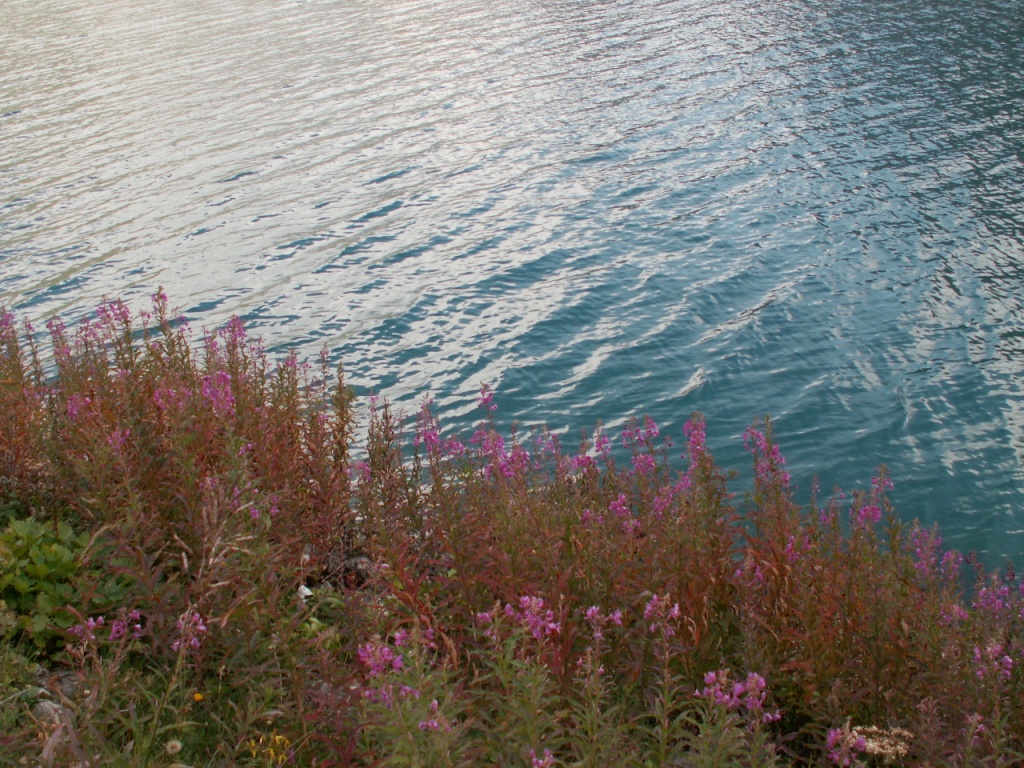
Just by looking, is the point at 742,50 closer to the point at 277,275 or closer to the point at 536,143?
the point at 536,143

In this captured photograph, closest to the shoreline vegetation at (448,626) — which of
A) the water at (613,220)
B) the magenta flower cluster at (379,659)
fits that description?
the magenta flower cluster at (379,659)

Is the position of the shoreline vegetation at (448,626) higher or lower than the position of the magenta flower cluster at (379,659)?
lower

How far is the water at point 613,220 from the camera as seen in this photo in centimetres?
1173

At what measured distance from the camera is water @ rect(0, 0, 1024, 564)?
11.7 metres

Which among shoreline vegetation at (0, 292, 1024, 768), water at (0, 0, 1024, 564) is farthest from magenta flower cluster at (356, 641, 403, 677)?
water at (0, 0, 1024, 564)

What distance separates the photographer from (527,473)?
25.9 feet

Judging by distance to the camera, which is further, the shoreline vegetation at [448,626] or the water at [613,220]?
the water at [613,220]

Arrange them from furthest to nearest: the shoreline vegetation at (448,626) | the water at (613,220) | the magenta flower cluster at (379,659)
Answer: the water at (613,220)
the shoreline vegetation at (448,626)
the magenta flower cluster at (379,659)

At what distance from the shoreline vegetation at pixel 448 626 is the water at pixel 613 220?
15.2ft

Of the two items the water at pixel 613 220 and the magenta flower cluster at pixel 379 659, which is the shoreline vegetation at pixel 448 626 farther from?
the water at pixel 613 220

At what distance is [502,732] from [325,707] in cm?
91

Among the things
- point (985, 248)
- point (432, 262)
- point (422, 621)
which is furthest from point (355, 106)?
point (422, 621)

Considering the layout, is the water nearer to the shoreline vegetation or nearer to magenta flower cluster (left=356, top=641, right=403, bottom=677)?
the shoreline vegetation

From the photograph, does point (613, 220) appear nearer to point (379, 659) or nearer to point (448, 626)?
point (448, 626)
